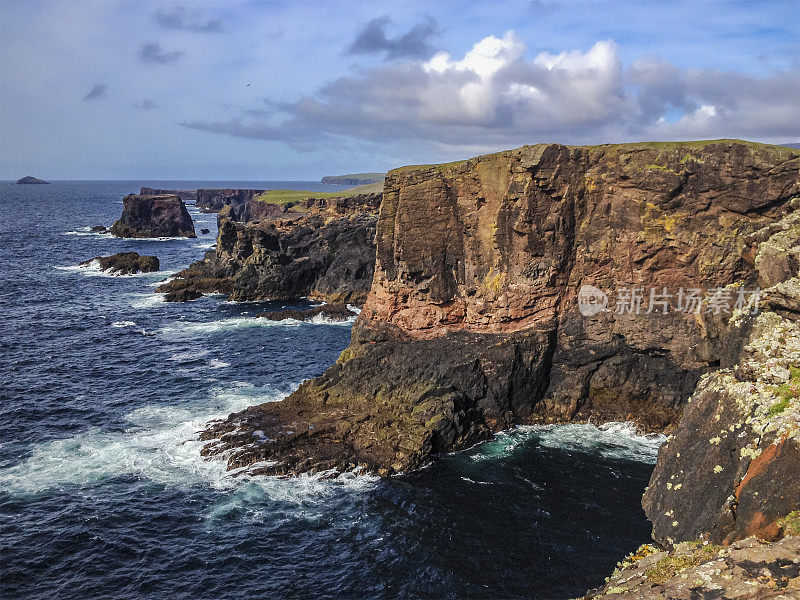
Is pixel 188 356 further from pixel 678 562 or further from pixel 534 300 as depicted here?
pixel 678 562

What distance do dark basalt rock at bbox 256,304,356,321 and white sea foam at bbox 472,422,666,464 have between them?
36.4 metres

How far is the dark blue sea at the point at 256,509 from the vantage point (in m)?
25.0

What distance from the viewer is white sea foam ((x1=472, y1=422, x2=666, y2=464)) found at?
3547 cm

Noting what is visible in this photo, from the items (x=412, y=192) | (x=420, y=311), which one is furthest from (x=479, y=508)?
(x=412, y=192)

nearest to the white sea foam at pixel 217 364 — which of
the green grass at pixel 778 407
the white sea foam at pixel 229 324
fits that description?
the white sea foam at pixel 229 324

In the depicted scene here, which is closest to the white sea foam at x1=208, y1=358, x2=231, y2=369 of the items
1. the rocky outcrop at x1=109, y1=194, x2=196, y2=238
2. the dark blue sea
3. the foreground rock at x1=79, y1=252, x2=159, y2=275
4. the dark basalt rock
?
the dark blue sea

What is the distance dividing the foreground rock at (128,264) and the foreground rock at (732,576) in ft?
334

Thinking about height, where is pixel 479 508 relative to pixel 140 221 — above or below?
below

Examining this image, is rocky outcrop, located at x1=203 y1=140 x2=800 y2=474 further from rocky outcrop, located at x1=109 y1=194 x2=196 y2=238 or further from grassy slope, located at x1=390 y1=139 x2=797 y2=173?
rocky outcrop, located at x1=109 y1=194 x2=196 y2=238

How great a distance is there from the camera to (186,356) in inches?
2223

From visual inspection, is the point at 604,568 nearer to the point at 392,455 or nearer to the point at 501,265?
the point at 392,455

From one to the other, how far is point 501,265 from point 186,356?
33747mm

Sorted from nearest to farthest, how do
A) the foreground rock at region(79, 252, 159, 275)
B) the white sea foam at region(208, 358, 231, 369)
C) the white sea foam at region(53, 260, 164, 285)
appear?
the white sea foam at region(208, 358, 231, 369) < the white sea foam at region(53, 260, 164, 285) < the foreground rock at region(79, 252, 159, 275)

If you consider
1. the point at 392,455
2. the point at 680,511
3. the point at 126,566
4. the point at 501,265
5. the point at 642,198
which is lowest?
the point at 126,566
